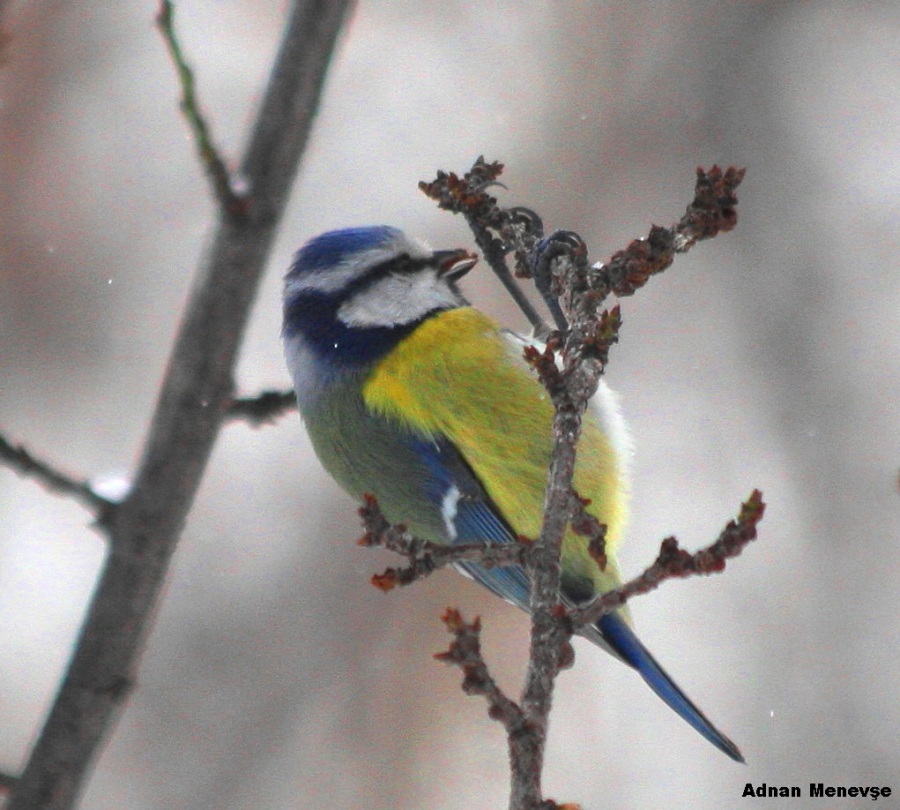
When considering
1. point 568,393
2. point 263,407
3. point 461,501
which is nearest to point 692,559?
point 568,393

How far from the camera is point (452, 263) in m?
3.09

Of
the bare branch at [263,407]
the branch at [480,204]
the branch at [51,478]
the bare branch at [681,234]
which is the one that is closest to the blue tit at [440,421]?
the branch at [480,204]

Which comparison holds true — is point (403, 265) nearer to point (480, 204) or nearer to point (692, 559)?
point (480, 204)

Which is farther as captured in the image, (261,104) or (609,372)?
(609,372)

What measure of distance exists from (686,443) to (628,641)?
12.3ft

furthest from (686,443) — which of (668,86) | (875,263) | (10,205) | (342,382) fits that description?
(10,205)

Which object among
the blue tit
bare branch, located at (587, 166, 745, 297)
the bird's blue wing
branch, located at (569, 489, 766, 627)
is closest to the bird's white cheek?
the blue tit

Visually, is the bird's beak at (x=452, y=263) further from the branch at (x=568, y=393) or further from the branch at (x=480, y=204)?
the branch at (x=568, y=393)

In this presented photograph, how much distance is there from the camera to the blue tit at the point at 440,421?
273 cm

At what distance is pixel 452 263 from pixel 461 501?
2.32 feet

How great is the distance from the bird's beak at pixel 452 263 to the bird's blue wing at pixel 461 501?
0.55 metres

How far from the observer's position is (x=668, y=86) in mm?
6715

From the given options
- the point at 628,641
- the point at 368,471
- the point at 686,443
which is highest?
the point at 686,443

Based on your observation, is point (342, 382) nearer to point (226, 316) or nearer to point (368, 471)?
point (368, 471)
